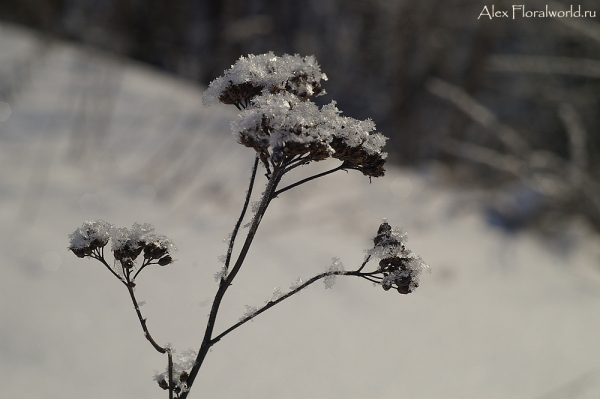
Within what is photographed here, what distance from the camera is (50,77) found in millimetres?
4070

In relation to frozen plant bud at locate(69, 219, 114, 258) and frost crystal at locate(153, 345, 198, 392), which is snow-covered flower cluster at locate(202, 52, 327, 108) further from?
frost crystal at locate(153, 345, 198, 392)

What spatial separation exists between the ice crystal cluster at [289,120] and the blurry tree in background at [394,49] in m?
4.96

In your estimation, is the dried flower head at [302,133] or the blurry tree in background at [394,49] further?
the blurry tree in background at [394,49]

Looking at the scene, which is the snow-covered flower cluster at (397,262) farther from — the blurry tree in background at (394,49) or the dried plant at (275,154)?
the blurry tree in background at (394,49)

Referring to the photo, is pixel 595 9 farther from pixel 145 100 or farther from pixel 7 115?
pixel 7 115

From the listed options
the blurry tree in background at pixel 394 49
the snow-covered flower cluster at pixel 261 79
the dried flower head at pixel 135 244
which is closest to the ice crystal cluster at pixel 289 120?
the snow-covered flower cluster at pixel 261 79

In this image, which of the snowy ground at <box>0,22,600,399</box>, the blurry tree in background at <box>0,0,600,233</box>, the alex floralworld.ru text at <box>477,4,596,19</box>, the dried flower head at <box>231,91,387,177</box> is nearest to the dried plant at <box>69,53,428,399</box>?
the dried flower head at <box>231,91,387,177</box>

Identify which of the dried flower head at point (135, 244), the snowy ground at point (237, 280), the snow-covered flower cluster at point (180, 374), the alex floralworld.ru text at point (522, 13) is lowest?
the snow-covered flower cluster at point (180, 374)

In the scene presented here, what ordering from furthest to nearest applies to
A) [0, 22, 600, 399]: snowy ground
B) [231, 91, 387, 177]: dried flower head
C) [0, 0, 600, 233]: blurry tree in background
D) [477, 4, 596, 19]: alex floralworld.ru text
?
[0, 0, 600, 233]: blurry tree in background → [477, 4, 596, 19]: alex floralworld.ru text → [0, 22, 600, 399]: snowy ground → [231, 91, 387, 177]: dried flower head

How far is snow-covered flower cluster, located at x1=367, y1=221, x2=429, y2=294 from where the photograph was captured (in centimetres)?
81

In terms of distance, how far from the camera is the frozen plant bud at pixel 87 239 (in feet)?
2.76

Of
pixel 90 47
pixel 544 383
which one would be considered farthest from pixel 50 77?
pixel 544 383

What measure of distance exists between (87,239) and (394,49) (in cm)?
678

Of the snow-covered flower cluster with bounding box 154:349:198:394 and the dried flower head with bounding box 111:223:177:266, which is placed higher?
the dried flower head with bounding box 111:223:177:266
